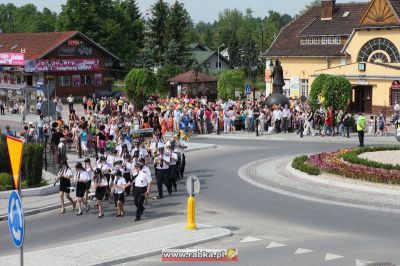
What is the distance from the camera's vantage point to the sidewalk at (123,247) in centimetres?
1417

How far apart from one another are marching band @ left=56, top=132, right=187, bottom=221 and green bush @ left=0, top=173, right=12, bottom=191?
232cm

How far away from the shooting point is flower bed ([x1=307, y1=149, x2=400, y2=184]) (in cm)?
2166

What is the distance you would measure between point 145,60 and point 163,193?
6050 cm

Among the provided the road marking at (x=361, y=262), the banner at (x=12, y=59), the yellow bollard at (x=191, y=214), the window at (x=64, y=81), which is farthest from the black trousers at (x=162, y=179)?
the window at (x=64, y=81)

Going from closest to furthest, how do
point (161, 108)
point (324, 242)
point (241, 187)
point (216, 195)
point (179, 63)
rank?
point (324, 242) < point (216, 195) < point (241, 187) < point (161, 108) < point (179, 63)

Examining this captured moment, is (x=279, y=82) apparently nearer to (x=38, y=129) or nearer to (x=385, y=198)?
(x=38, y=129)

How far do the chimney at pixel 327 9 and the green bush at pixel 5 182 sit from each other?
44.4 m

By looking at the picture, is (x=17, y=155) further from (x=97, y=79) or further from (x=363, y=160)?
(x=97, y=79)

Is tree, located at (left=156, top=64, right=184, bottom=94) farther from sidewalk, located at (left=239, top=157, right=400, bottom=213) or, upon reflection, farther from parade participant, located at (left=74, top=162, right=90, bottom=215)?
parade participant, located at (left=74, top=162, right=90, bottom=215)

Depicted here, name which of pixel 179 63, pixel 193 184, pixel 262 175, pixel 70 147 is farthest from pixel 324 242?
pixel 179 63

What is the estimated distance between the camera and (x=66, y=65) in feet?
209

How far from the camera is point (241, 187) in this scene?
76.0 feet

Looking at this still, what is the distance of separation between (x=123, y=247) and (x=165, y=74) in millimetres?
58517

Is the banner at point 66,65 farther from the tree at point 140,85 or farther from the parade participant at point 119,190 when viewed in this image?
the parade participant at point 119,190
